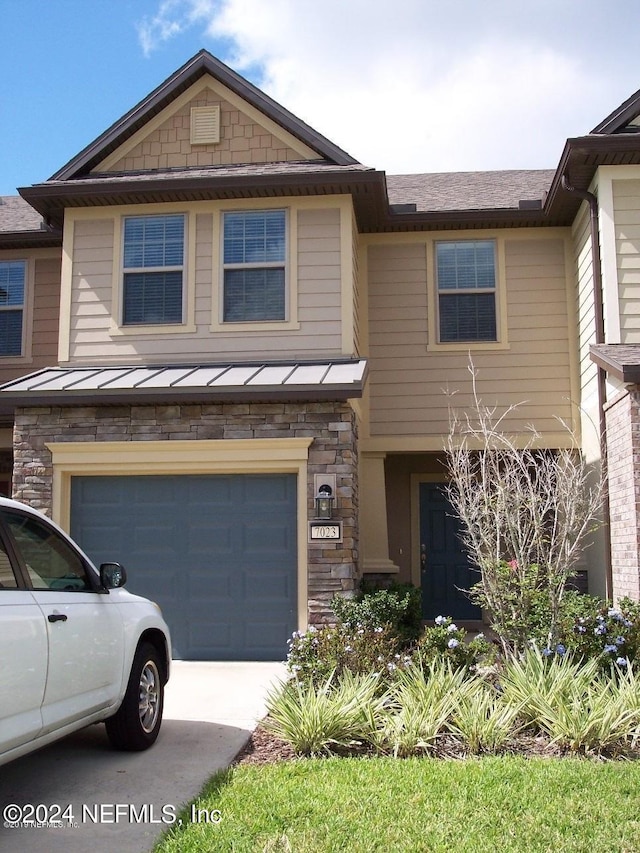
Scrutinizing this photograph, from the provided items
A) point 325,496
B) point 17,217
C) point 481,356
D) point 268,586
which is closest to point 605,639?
point 325,496

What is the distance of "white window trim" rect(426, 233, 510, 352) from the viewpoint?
11922 millimetres

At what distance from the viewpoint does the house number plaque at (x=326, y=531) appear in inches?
368

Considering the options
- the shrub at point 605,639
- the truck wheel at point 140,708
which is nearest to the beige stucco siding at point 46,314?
the truck wheel at point 140,708

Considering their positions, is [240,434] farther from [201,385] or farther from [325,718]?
[325,718]

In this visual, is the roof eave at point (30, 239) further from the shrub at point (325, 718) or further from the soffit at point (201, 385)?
the shrub at point (325, 718)

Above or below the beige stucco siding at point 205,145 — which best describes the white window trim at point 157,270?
below

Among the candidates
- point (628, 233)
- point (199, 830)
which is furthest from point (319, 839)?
point (628, 233)

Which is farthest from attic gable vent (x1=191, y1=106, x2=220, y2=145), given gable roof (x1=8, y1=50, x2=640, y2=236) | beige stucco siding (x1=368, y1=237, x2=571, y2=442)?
beige stucco siding (x1=368, y1=237, x2=571, y2=442)

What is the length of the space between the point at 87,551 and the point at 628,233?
7.54 metres

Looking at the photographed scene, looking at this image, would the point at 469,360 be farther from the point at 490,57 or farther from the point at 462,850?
the point at 462,850

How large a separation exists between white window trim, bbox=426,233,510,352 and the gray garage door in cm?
356

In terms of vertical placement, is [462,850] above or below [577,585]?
below

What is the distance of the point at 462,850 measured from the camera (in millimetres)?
3986

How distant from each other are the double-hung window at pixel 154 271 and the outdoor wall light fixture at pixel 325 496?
318cm
